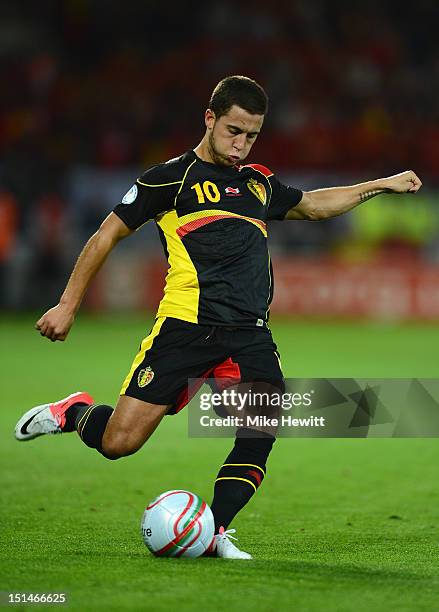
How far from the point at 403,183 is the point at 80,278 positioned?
1759 millimetres

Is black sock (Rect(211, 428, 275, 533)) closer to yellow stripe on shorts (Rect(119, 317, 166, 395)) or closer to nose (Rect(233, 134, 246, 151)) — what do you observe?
yellow stripe on shorts (Rect(119, 317, 166, 395))

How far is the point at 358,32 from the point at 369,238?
21.9ft

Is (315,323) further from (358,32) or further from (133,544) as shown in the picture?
(133,544)

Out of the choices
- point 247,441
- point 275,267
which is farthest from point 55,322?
point 275,267

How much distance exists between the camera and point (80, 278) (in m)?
5.48

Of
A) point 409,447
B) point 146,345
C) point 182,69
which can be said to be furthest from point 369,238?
point 146,345

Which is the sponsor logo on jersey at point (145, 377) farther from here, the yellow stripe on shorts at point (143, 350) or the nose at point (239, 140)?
the nose at point (239, 140)

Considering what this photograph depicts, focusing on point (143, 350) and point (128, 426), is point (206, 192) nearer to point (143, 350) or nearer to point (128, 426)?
point (143, 350)

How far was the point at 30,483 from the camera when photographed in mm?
7531

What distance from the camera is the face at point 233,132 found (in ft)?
17.7

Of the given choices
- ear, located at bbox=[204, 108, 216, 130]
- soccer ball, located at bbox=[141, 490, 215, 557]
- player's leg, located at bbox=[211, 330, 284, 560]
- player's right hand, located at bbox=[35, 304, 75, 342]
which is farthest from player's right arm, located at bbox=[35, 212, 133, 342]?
soccer ball, located at bbox=[141, 490, 215, 557]

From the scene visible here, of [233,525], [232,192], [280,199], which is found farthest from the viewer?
[233,525]

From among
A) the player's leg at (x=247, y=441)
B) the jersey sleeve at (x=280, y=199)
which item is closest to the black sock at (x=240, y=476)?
the player's leg at (x=247, y=441)

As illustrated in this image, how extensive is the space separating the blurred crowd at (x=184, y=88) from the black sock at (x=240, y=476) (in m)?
16.3
